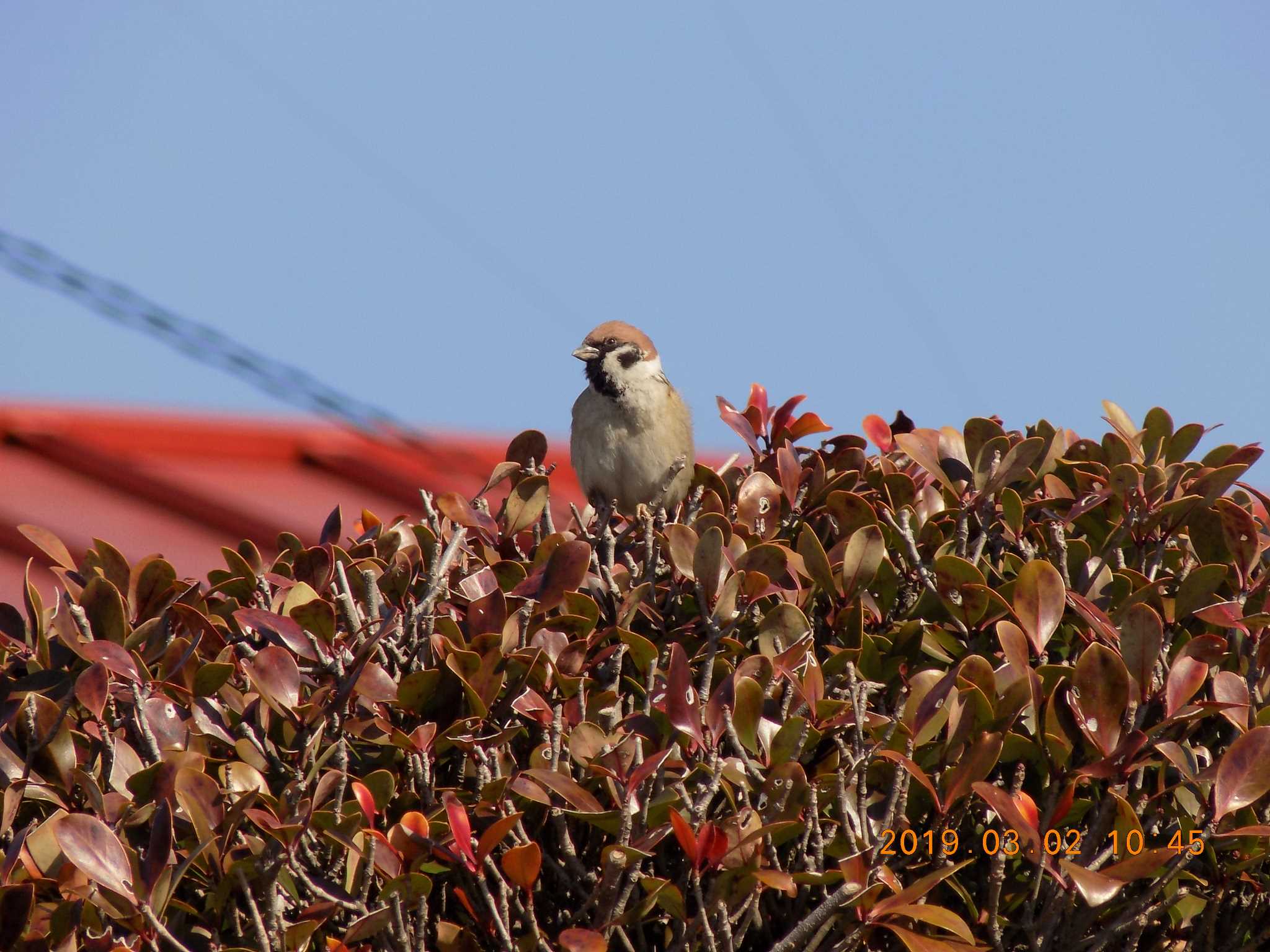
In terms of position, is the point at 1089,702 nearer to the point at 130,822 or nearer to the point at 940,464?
the point at 940,464

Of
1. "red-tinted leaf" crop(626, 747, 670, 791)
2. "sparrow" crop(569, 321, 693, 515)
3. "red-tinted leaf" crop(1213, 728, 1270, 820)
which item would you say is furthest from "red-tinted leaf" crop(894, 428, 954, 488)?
"sparrow" crop(569, 321, 693, 515)

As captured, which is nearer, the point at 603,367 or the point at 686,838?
the point at 686,838

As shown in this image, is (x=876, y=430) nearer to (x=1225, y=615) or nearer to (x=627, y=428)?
(x=1225, y=615)

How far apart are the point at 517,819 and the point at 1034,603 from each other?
624 millimetres

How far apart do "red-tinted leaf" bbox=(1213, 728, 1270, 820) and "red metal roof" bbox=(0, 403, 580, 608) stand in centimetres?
204

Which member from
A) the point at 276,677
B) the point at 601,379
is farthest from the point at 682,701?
the point at 601,379

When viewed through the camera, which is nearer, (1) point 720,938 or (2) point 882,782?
(1) point 720,938

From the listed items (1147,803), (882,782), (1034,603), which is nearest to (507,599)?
(882,782)

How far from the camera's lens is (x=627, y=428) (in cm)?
354

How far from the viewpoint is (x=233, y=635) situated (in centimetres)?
179

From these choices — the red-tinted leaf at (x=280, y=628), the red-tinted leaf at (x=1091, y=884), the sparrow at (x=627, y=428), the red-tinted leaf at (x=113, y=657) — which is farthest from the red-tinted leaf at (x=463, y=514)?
the sparrow at (x=627, y=428)

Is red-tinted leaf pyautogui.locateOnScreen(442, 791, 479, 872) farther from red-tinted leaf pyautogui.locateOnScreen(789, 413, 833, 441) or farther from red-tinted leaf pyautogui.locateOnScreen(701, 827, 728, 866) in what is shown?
red-tinted leaf pyautogui.locateOnScreen(789, 413, 833, 441)

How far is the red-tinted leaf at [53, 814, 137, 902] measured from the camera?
1.37 metres

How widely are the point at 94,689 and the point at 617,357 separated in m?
2.28
